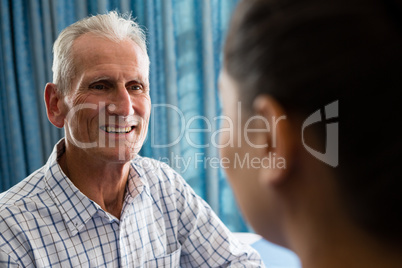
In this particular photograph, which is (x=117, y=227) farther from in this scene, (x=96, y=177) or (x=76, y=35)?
(x=76, y=35)

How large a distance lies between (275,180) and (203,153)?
2306 mm

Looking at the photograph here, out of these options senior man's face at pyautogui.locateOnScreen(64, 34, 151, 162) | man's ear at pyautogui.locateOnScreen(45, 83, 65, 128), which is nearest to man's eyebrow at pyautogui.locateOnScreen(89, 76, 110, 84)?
senior man's face at pyautogui.locateOnScreen(64, 34, 151, 162)

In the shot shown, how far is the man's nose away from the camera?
1.36 m

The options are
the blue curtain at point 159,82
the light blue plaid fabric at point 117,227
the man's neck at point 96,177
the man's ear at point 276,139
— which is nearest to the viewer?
the man's ear at point 276,139

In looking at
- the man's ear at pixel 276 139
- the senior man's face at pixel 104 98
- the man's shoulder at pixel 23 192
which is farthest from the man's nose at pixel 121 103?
the man's ear at pixel 276 139

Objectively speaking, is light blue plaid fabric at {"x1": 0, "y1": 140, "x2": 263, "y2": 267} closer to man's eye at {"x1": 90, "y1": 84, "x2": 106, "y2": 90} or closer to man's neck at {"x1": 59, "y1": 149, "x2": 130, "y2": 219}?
man's neck at {"x1": 59, "y1": 149, "x2": 130, "y2": 219}

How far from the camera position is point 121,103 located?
1360 millimetres

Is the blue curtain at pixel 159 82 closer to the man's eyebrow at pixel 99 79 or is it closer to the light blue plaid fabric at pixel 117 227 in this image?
the light blue plaid fabric at pixel 117 227

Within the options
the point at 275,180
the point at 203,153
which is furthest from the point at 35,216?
the point at 203,153

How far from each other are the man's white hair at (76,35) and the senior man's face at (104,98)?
0.02 m

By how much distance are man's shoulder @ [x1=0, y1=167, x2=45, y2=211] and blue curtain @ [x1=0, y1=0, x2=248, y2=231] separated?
59.1 inches

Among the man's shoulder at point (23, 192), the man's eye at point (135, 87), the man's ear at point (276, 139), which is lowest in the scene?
the man's shoulder at point (23, 192)

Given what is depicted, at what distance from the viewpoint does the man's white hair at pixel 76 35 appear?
53.1 inches

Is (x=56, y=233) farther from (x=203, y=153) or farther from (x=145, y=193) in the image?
(x=203, y=153)
